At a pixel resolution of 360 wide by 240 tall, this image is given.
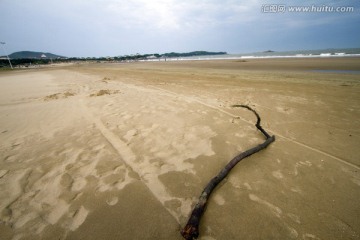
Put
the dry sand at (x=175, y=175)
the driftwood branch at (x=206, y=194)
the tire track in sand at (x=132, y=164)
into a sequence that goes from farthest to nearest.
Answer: the tire track in sand at (x=132, y=164) < the dry sand at (x=175, y=175) < the driftwood branch at (x=206, y=194)

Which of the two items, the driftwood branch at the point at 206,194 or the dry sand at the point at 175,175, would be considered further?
the dry sand at the point at 175,175

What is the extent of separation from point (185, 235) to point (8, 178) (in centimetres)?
286

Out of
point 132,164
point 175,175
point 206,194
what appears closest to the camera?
point 206,194

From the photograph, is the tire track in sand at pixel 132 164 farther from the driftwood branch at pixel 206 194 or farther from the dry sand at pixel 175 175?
the driftwood branch at pixel 206 194

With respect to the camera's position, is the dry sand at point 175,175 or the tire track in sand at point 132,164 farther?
the tire track in sand at point 132,164

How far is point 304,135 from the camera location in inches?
155

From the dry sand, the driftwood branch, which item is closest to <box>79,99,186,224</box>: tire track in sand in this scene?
the dry sand

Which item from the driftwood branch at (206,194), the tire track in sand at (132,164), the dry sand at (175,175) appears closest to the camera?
the driftwood branch at (206,194)

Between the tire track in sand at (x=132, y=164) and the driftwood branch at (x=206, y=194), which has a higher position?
the driftwood branch at (x=206, y=194)

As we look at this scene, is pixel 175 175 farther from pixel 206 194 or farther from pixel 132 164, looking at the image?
pixel 132 164

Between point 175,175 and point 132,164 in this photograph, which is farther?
point 132,164

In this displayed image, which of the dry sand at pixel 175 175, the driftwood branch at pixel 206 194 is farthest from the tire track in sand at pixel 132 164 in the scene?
the driftwood branch at pixel 206 194

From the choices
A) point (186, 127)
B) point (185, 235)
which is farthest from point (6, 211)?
point (186, 127)

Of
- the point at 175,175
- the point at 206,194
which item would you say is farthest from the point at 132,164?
the point at 206,194
